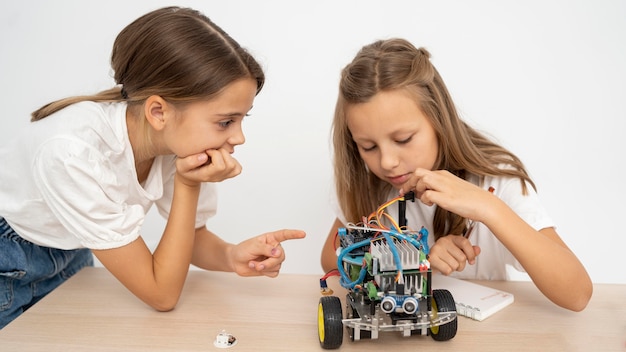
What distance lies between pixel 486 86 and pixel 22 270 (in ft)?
5.84

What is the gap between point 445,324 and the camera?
1.09 metres

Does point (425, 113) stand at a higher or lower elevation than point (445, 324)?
higher

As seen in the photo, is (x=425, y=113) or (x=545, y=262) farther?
(x=425, y=113)

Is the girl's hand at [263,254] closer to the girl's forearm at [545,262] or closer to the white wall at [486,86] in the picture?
the girl's forearm at [545,262]

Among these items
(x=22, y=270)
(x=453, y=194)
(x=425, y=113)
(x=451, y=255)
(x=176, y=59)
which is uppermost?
(x=176, y=59)

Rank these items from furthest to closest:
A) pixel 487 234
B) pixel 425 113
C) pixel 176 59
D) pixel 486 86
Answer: pixel 486 86, pixel 487 234, pixel 425 113, pixel 176 59

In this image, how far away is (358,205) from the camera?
63.1 inches

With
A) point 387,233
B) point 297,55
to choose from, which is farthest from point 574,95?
point 387,233

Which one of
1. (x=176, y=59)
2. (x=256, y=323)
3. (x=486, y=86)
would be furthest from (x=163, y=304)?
(x=486, y=86)

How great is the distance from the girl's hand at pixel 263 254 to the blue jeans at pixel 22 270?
48 cm

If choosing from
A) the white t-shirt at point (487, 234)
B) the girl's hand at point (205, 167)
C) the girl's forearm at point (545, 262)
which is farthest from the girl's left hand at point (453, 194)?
the girl's hand at point (205, 167)

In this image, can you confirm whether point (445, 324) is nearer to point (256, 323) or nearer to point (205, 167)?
point (256, 323)

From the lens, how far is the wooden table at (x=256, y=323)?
1.12 metres

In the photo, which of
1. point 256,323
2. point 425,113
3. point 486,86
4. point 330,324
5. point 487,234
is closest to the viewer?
point 330,324
